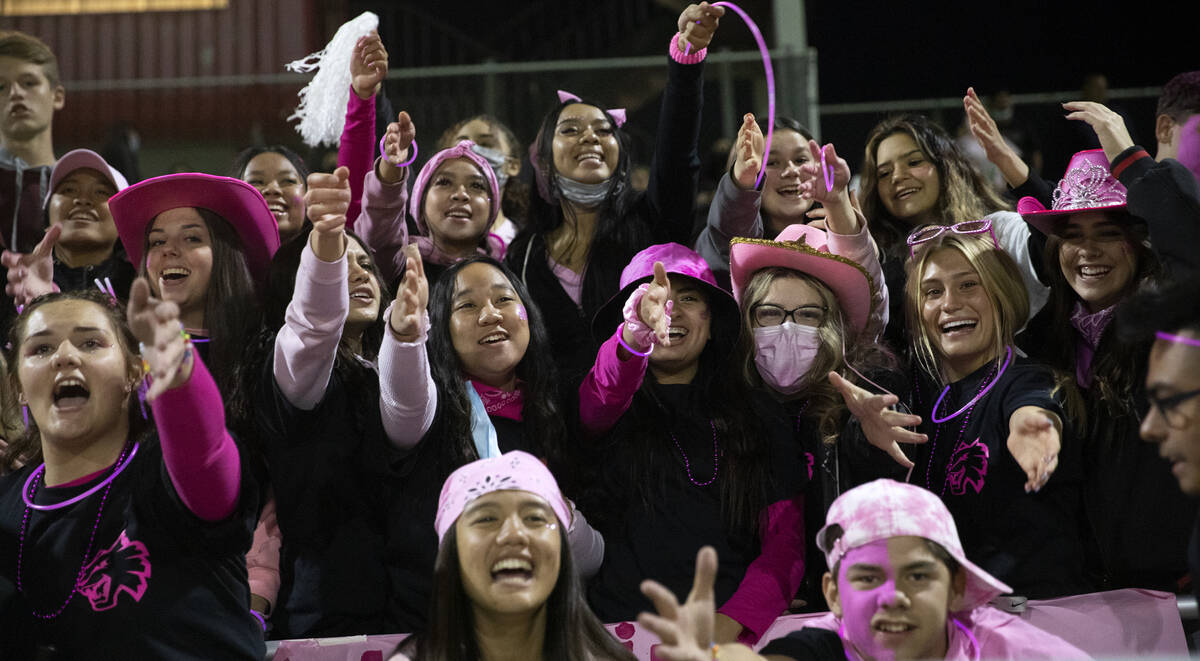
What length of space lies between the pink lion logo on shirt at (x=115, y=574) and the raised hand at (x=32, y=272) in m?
1.24

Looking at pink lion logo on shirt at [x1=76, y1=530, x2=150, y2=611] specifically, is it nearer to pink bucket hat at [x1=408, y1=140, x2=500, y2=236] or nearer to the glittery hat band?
pink bucket hat at [x1=408, y1=140, x2=500, y2=236]

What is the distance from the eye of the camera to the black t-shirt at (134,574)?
316 centimetres

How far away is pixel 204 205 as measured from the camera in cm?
423

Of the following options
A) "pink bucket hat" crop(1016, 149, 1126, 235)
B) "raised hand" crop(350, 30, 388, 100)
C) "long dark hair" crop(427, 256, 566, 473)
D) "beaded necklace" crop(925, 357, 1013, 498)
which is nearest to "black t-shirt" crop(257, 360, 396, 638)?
"long dark hair" crop(427, 256, 566, 473)

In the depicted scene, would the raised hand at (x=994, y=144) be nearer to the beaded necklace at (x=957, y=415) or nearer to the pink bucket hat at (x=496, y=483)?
the beaded necklace at (x=957, y=415)

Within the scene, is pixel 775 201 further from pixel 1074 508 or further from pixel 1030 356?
pixel 1074 508

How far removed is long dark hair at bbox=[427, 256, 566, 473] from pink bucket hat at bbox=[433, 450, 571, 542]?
36cm

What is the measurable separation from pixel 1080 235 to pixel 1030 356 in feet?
1.33

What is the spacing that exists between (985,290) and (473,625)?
183 centimetres

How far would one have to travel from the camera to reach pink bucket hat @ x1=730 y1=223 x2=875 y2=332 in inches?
166

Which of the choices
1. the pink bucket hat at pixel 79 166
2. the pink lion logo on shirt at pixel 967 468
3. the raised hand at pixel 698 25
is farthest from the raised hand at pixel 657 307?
the pink bucket hat at pixel 79 166

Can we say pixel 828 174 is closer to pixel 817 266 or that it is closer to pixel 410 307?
pixel 817 266

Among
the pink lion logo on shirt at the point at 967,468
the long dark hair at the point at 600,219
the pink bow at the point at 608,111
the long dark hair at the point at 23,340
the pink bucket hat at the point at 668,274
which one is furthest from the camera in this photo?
the pink bow at the point at 608,111

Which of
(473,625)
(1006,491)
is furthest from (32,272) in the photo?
(1006,491)
